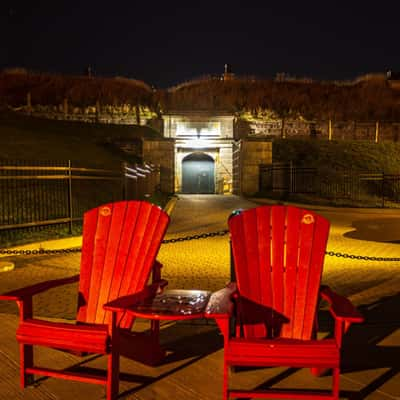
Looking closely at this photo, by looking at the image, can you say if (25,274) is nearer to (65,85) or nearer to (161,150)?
(161,150)

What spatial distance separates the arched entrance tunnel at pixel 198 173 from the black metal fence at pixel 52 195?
13927 millimetres

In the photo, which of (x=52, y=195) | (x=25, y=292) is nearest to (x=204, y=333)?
(x=25, y=292)

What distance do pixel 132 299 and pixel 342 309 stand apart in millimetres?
1338

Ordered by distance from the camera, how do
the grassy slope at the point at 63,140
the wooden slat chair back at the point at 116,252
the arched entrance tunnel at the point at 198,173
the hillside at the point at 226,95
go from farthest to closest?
the hillside at the point at 226,95 < the arched entrance tunnel at the point at 198,173 < the grassy slope at the point at 63,140 < the wooden slat chair back at the point at 116,252

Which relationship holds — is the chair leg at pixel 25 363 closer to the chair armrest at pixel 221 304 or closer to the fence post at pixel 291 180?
the chair armrest at pixel 221 304

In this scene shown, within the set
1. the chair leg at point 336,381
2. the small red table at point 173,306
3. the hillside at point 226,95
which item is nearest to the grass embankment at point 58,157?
the hillside at point 226,95

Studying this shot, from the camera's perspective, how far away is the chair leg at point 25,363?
3131 millimetres

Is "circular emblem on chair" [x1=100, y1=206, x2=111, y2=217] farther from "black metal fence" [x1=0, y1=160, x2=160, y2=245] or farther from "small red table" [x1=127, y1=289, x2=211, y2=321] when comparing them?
"black metal fence" [x1=0, y1=160, x2=160, y2=245]

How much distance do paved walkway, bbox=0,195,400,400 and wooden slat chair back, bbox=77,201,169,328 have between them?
52cm

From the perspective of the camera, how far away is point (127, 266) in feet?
11.2

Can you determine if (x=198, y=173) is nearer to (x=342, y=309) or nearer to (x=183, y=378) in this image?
(x=183, y=378)

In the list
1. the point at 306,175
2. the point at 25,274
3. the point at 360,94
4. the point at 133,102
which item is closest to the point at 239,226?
the point at 25,274

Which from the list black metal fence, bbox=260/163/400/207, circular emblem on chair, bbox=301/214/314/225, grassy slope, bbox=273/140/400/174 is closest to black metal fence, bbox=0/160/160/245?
circular emblem on chair, bbox=301/214/314/225

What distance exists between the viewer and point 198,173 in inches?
1219
